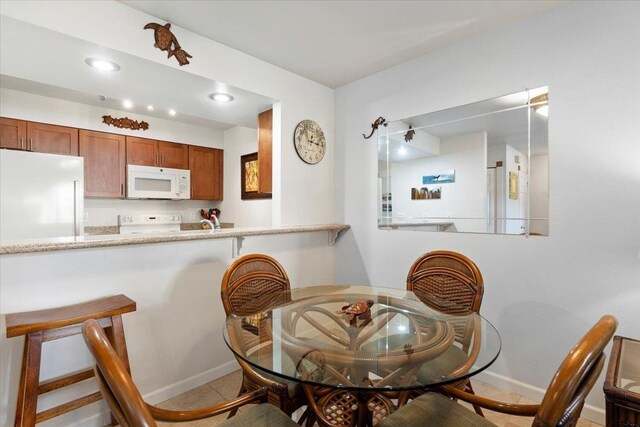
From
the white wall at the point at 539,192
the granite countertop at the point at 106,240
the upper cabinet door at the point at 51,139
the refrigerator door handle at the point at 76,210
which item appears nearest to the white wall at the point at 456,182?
the white wall at the point at 539,192

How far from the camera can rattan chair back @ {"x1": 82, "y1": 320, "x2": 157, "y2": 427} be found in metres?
0.63

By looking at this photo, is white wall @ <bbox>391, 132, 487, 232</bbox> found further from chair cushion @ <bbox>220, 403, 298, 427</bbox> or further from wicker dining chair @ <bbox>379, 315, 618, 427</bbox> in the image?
chair cushion @ <bbox>220, 403, 298, 427</bbox>

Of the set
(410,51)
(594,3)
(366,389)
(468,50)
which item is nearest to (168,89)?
(410,51)

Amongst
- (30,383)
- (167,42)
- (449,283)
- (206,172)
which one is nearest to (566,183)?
(449,283)

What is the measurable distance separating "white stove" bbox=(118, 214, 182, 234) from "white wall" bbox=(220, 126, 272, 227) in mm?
705

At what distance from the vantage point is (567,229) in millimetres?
1887

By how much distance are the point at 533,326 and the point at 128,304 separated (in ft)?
8.02

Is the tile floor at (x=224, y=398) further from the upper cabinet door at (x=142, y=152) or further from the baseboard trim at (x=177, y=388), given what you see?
the upper cabinet door at (x=142, y=152)

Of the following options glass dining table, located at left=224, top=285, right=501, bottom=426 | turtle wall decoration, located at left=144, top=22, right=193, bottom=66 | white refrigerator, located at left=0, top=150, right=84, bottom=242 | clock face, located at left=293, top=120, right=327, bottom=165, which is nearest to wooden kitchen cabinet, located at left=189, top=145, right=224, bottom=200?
white refrigerator, located at left=0, top=150, right=84, bottom=242

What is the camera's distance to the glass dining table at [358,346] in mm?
1019

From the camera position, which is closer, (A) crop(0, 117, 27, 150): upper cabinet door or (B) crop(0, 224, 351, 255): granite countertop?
(B) crop(0, 224, 351, 255): granite countertop

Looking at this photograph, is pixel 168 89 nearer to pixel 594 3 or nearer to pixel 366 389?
pixel 366 389

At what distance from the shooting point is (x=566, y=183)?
1897 millimetres

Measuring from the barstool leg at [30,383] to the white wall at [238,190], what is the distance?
285cm
